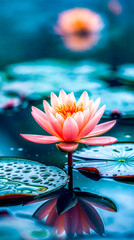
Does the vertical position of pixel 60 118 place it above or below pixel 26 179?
above

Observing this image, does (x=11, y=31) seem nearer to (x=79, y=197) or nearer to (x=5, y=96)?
(x=5, y=96)

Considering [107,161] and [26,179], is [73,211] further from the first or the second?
[107,161]

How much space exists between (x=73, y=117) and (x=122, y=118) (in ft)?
2.42

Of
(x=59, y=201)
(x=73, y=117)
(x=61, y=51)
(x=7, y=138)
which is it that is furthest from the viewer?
(x=61, y=51)

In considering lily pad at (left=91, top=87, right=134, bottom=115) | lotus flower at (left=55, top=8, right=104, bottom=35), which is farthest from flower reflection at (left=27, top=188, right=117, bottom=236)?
lotus flower at (left=55, top=8, right=104, bottom=35)

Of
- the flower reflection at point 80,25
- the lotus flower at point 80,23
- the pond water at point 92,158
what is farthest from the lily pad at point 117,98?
the lotus flower at point 80,23

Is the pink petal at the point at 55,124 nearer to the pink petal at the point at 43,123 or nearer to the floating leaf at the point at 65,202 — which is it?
the pink petal at the point at 43,123

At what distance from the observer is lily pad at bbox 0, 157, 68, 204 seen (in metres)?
1.14

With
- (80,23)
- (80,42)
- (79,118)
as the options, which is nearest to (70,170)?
(79,118)

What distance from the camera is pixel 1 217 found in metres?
1.05

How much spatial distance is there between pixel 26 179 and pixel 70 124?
10.0 inches

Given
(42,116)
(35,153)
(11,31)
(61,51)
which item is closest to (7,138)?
(35,153)

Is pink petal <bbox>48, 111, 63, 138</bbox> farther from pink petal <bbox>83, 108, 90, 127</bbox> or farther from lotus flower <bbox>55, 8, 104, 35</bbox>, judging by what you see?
lotus flower <bbox>55, 8, 104, 35</bbox>

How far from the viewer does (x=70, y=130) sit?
48.1 inches
